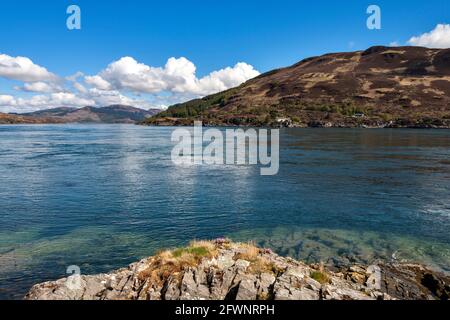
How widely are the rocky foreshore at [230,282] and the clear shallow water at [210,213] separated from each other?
12.5ft

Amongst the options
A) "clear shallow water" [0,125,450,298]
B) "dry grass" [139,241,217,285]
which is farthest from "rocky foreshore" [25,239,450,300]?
"clear shallow water" [0,125,450,298]

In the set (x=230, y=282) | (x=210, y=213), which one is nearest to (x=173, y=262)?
(x=230, y=282)

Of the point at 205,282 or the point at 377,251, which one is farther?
the point at 377,251

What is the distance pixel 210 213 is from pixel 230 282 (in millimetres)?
16368

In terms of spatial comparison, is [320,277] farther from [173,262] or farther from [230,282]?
[173,262]

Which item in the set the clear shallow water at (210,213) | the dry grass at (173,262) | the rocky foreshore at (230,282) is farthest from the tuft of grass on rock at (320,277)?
the clear shallow water at (210,213)

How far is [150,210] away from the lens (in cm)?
3194

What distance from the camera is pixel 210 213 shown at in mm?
31266

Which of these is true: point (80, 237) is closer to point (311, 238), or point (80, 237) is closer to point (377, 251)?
point (311, 238)

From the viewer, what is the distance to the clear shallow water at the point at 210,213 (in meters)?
22.4

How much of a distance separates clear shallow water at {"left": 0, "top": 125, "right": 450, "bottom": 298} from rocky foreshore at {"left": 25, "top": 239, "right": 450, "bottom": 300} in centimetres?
380

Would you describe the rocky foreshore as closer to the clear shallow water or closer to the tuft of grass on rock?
the tuft of grass on rock
